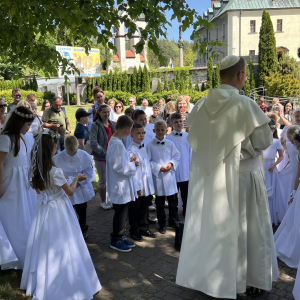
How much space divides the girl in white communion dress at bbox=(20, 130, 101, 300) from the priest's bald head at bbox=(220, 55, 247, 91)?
1.96 meters

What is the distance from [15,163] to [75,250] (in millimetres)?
1500

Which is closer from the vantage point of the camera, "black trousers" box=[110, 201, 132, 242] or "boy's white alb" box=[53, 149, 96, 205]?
"black trousers" box=[110, 201, 132, 242]

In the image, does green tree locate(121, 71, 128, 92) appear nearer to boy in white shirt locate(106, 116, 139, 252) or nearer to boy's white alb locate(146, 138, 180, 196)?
boy's white alb locate(146, 138, 180, 196)

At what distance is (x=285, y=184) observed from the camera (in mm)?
6090

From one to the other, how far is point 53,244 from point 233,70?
2600 millimetres

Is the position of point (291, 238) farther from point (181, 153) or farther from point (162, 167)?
point (181, 153)

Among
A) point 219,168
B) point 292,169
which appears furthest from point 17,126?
point 292,169

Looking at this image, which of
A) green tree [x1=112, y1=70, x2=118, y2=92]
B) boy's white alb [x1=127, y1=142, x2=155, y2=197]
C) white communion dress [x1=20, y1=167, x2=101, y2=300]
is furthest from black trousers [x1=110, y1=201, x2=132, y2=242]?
green tree [x1=112, y1=70, x2=118, y2=92]

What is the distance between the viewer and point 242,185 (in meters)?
3.64

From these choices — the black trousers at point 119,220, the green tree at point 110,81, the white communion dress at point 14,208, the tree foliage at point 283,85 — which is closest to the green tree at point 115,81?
the green tree at point 110,81

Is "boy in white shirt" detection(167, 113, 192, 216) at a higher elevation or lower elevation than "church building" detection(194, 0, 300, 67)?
lower

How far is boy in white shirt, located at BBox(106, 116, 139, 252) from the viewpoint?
4956mm

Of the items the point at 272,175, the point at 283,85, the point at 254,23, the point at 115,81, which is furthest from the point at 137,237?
the point at 254,23

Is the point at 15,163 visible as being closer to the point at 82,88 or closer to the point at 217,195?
the point at 217,195
